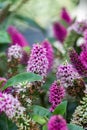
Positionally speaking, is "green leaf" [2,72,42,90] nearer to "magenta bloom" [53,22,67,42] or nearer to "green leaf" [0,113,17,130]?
"green leaf" [0,113,17,130]

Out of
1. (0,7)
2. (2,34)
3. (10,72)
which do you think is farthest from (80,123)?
(0,7)

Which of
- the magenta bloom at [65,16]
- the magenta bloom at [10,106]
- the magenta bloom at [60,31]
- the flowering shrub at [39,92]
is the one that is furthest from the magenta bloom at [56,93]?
the magenta bloom at [65,16]

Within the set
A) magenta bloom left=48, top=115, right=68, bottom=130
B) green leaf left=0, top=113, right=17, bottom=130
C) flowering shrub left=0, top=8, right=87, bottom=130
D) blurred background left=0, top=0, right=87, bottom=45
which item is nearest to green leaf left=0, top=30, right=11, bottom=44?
blurred background left=0, top=0, right=87, bottom=45

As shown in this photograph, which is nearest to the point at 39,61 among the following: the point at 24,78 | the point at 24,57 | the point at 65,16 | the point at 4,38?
the point at 24,78

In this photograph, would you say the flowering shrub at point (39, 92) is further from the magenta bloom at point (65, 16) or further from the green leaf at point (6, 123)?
the magenta bloom at point (65, 16)

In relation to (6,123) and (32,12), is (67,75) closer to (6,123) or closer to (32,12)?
(6,123)
